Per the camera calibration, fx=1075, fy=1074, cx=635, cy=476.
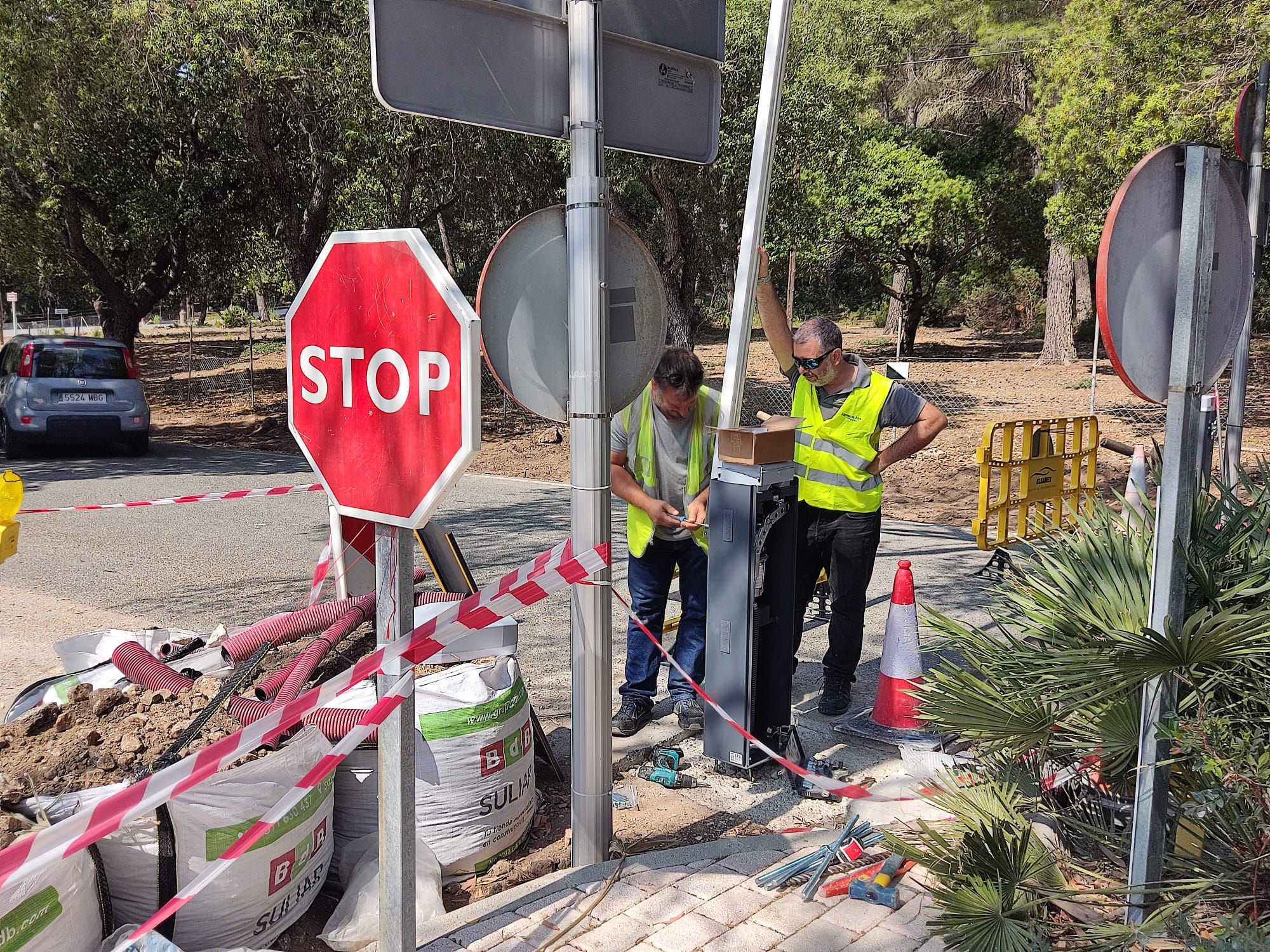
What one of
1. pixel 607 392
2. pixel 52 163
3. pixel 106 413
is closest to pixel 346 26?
pixel 106 413

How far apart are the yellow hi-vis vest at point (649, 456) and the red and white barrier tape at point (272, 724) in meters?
1.34

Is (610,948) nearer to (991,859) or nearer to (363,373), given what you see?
(991,859)

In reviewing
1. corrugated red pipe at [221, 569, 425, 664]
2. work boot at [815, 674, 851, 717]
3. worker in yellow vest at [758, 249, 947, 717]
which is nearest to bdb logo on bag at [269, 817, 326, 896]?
corrugated red pipe at [221, 569, 425, 664]

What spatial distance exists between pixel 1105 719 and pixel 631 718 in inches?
99.0

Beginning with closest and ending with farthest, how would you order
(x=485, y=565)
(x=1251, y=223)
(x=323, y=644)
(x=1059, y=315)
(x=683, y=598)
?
(x=323, y=644), (x=683, y=598), (x=1251, y=223), (x=485, y=565), (x=1059, y=315)

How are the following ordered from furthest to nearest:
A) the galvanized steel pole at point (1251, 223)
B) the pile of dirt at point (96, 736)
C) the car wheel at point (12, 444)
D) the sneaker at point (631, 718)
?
the car wheel at point (12, 444) < the galvanized steel pole at point (1251, 223) < the sneaker at point (631, 718) < the pile of dirt at point (96, 736)

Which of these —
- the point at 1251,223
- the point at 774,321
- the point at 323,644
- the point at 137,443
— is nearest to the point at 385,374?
the point at 323,644

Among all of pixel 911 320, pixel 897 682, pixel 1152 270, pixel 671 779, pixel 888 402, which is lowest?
pixel 671 779

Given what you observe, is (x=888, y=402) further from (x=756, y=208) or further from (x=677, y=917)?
(x=677, y=917)

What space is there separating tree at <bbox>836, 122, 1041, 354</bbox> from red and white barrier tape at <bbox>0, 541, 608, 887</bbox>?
22609 mm

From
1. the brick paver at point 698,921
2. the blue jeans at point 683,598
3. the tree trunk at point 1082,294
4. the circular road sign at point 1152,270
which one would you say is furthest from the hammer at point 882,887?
the tree trunk at point 1082,294

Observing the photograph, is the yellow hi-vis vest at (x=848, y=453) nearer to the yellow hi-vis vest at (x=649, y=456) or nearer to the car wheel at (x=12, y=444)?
the yellow hi-vis vest at (x=649, y=456)

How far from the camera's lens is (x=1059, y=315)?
85.7 feet

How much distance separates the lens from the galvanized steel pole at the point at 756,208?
5.18 m
